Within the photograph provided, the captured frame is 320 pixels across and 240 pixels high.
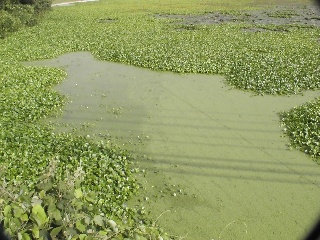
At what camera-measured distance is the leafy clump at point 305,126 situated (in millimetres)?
6059

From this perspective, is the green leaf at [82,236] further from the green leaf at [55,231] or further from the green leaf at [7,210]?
the green leaf at [7,210]

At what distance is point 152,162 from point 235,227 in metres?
1.95

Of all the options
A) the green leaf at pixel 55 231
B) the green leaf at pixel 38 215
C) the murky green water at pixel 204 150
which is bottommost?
the murky green water at pixel 204 150

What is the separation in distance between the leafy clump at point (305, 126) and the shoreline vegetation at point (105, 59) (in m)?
0.02

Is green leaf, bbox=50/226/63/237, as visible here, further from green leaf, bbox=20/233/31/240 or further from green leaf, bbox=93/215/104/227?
green leaf, bbox=93/215/104/227

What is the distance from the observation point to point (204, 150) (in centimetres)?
605

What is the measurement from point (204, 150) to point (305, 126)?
2.30 meters

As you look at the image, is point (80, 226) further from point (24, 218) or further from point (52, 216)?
point (24, 218)

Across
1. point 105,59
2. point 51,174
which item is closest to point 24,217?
point 51,174

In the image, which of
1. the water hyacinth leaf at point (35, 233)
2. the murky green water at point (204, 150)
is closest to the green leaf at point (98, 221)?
the water hyacinth leaf at point (35, 233)

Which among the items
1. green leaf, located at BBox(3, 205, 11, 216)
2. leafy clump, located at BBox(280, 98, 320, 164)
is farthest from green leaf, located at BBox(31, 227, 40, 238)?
leafy clump, located at BBox(280, 98, 320, 164)

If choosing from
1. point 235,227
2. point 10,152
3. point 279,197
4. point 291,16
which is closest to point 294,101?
point 279,197

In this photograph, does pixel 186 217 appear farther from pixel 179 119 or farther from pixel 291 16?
pixel 291 16

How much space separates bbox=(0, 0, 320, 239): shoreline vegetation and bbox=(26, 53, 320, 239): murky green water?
0.35 meters
